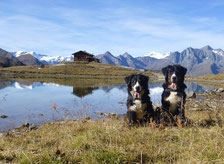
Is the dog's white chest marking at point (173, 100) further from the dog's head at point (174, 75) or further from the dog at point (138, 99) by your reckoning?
the dog at point (138, 99)

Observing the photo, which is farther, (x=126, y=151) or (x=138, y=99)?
(x=138, y=99)

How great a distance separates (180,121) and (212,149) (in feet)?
8.60

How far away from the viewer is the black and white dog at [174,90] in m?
6.93

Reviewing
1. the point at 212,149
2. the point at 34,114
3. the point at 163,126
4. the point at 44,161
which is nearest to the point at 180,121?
the point at 163,126

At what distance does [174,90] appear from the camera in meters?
6.99

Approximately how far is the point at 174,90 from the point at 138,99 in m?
1.31

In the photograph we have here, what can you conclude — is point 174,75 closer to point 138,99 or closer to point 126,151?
point 138,99

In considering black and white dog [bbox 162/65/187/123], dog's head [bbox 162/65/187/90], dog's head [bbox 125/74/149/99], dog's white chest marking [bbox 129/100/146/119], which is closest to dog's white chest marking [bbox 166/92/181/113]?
black and white dog [bbox 162/65/187/123]

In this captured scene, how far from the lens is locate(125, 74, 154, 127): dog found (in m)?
6.74

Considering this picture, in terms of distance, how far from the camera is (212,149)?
443 cm

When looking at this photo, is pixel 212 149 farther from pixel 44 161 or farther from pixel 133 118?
pixel 44 161

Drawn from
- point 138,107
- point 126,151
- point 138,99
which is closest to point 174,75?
point 138,99

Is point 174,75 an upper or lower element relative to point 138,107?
upper

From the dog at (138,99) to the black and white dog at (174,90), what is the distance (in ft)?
2.33
